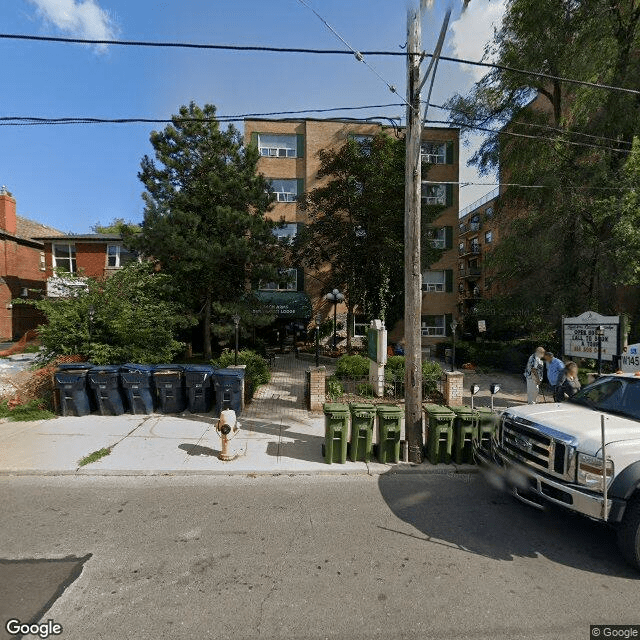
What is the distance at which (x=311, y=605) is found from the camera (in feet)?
9.75

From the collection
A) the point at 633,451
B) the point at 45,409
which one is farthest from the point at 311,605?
the point at 45,409

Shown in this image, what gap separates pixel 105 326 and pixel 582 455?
10.6 m

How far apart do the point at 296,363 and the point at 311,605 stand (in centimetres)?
1447

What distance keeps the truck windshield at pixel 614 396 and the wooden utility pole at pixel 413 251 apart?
226 centimetres

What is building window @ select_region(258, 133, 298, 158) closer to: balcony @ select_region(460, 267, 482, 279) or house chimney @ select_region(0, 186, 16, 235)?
house chimney @ select_region(0, 186, 16, 235)

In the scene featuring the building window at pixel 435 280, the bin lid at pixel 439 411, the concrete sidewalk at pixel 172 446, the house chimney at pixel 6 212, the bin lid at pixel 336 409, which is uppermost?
the house chimney at pixel 6 212

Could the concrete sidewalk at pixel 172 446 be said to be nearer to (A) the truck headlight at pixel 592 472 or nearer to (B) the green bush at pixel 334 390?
(B) the green bush at pixel 334 390

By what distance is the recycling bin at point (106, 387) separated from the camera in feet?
27.7

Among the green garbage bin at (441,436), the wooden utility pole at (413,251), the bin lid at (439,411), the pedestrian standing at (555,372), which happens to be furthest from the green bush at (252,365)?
the pedestrian standing at (555,372)

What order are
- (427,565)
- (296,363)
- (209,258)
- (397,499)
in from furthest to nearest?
(296,363), (209,258), (397,499), (427,565)

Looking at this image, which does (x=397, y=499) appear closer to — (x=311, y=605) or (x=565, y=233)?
(x=311, y=605)

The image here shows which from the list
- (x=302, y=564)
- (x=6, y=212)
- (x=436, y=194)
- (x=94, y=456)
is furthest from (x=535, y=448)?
(x=6, y=212)

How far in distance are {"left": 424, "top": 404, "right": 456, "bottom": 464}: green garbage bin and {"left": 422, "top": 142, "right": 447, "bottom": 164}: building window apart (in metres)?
22.0

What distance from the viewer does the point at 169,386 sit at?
866 cm
